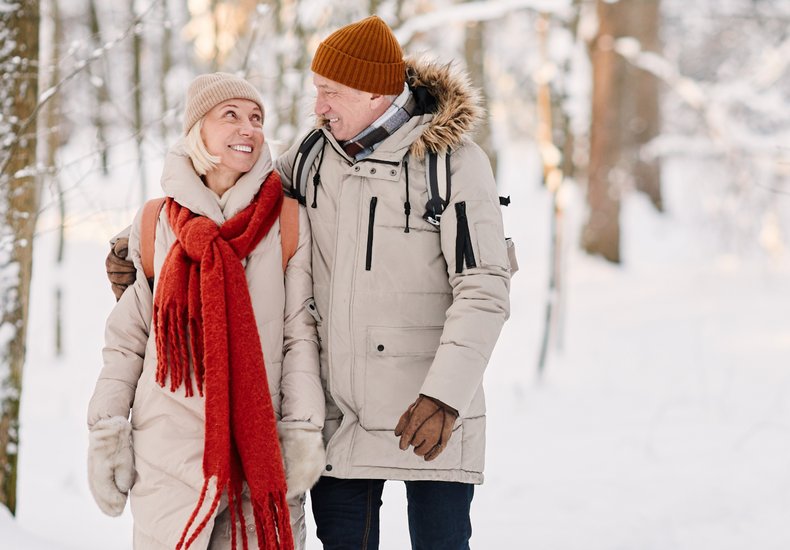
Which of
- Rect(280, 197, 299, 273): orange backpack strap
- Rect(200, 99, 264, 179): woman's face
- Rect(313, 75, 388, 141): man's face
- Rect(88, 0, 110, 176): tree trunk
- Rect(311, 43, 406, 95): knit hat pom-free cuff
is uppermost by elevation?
Rect(88, 0, 110, 176): tree trunk

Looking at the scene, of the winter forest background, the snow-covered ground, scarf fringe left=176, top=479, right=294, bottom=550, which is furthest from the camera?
the snow-covered ground

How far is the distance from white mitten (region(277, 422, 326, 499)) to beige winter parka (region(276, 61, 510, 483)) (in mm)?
106

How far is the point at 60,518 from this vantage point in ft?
13.8

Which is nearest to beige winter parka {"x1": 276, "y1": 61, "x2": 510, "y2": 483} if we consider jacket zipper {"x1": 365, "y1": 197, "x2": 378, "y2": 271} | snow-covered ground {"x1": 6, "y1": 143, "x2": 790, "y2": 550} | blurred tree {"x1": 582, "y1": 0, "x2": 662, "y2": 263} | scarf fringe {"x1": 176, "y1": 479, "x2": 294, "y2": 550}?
jacket zipper {"x1": 365, "y1": 197, "x2": 378, "y2": 271}

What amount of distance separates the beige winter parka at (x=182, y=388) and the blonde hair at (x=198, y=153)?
3 cm

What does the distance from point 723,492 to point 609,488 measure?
0.63 m

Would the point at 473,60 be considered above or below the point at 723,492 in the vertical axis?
above

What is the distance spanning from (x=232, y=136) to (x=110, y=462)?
3.36 feet

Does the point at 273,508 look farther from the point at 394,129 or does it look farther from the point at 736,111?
the point at 736,111

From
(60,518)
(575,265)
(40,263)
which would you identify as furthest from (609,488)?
(40,263)

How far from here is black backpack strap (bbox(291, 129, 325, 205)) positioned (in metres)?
2.76

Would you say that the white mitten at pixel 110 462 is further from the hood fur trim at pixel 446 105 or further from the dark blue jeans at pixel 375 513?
the hood fur trim at pixel 446 105

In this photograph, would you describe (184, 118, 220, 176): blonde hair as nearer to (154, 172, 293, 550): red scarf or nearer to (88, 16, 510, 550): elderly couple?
(88, 16, 510, 550): elderly couple

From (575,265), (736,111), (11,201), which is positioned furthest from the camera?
(575,265)
